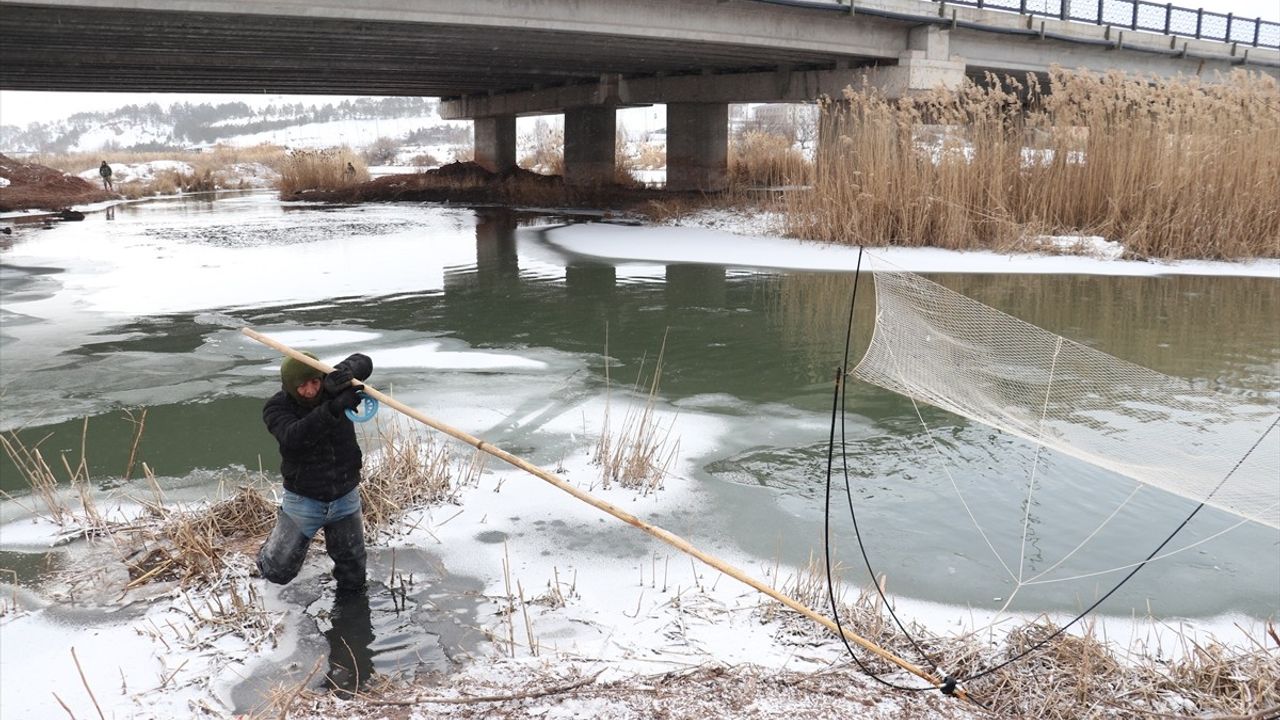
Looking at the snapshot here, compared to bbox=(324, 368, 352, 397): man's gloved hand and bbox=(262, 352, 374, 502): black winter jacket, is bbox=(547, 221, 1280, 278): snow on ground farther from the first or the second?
bbox=(324, 368, 352, 397): man's gloved hand

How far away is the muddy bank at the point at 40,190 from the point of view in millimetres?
25219

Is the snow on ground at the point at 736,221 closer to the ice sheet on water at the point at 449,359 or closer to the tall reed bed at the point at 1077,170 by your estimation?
the tall reed bed at the point at 1077,170

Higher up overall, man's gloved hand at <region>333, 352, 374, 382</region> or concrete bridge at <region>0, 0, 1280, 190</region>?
concrete bridge at <region>0, 0, 1280, 190</region>

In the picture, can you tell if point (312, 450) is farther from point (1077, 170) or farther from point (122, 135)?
point (122, 135)

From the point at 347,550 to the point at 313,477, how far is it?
1.11 feet

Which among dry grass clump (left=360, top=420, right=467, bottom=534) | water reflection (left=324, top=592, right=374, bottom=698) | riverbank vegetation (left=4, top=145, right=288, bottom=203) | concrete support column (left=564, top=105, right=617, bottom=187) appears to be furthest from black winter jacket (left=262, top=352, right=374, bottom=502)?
riverbank vegetation (left=4, top=145, right=288, bottom=203)

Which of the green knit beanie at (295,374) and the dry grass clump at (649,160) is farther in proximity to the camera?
the dry grass clump at (649,160)

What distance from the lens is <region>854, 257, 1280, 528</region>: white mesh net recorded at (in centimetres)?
399

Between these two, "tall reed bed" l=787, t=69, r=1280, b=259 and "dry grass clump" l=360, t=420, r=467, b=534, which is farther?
"tall reed bed" l=787, t=69, r=1280, b=259

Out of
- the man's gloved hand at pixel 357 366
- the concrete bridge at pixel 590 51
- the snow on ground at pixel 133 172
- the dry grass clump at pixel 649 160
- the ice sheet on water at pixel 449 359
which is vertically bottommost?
the ice sheet on water at pixel 449 359

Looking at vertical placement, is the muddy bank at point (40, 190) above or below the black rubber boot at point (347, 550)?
above

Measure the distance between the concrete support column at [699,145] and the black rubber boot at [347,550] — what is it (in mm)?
20493

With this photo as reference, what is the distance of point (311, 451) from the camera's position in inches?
134

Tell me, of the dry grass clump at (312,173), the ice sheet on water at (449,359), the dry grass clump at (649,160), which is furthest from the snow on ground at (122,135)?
the ice sheet on water at (449,359)
